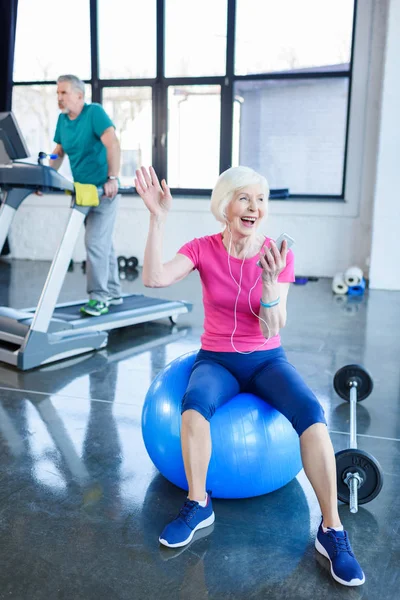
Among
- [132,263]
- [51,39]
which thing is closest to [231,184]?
[132,263]

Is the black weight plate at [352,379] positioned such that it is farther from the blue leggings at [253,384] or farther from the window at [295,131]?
the window at [295,131]

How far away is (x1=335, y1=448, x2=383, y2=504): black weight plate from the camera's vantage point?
1781 mm

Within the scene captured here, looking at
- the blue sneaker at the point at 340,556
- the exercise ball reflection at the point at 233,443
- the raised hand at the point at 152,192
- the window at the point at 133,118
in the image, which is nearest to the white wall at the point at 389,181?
the window at the point at 133,118

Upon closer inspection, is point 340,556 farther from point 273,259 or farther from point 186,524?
point 273,259

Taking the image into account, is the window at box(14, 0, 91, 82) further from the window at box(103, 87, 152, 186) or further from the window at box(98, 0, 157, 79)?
the window at box(103, 87, 152, 186)

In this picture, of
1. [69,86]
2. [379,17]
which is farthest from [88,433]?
[379,17]

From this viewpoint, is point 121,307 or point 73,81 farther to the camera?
point 121,307

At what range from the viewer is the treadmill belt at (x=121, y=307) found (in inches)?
149

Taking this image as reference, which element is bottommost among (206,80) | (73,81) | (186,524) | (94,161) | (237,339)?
(186,524)

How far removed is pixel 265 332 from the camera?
1.86 metres

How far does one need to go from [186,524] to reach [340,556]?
440mm

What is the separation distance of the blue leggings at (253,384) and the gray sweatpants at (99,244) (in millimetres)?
2013

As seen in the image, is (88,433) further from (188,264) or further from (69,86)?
(69,86)

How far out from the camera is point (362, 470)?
1.80 metres
